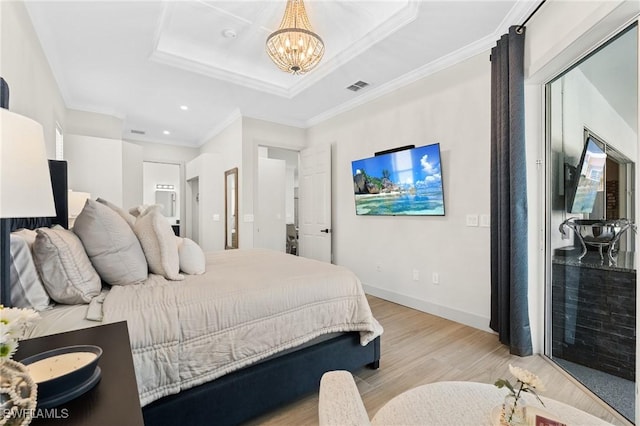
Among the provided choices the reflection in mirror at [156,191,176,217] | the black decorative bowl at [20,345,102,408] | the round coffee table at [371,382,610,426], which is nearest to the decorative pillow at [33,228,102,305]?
the black decorative bowl at [20,345,102,408]

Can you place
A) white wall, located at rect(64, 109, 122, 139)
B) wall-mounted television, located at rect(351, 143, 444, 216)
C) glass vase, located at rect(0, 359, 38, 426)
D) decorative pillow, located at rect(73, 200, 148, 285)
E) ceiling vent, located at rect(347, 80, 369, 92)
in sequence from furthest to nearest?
white wall, located at rect(64, 109, 122, 139), ceiling vent, located at rect(347, 80, 369, 92), wall-mounted television, located at rect(351, 143, 444, 216), decorative pillow, located at rect(73, 200, 148, 285), glass vase, located at rect(0, 359, 38, 426)

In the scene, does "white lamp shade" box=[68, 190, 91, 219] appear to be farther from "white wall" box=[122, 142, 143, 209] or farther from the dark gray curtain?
the dark gray curtain

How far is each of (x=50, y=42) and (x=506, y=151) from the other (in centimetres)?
412

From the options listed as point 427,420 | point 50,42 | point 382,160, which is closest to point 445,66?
point 382,160

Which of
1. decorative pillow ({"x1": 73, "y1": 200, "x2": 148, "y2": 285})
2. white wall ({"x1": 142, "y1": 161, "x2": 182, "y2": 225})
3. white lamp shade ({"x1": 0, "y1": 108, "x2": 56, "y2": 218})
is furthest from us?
white wall ({"x1": 142, "y1": 161, "x2": 182, "y2": 225})

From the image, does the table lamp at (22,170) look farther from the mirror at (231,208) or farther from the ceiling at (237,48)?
the mirror at (231,208)

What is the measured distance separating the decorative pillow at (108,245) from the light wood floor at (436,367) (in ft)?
3.52

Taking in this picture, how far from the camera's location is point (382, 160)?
146 inches

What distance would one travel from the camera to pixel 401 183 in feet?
11.5

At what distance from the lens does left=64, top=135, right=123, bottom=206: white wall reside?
3924 mm

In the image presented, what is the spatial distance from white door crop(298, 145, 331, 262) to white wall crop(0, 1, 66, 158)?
3.15m

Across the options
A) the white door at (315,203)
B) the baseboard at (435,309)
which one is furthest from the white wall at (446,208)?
the white door at (315,203)

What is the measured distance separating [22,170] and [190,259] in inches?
47.5

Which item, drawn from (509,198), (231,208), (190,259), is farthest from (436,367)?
(231,208)
